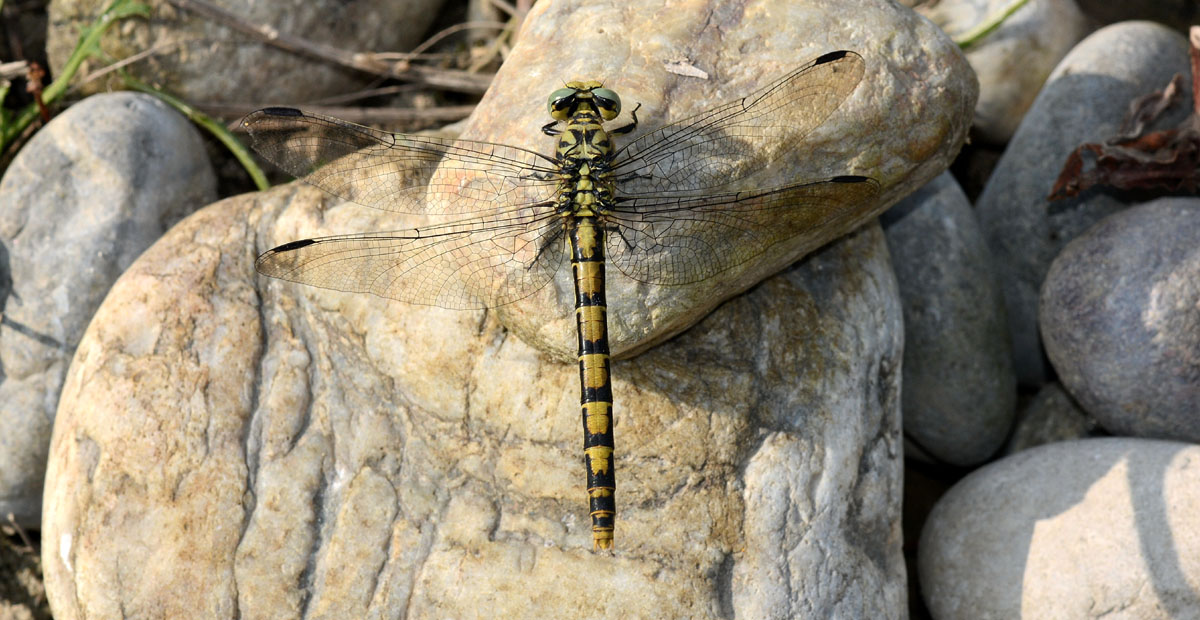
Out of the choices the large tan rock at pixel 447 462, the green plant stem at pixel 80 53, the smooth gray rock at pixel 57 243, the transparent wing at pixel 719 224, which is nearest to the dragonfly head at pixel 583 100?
the transparent wing at pixel 719 224

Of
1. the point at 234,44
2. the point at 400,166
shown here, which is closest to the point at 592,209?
the point at 400,166

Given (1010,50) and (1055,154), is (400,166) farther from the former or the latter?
(1010,50)

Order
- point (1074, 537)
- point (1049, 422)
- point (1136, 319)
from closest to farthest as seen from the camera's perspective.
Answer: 1. point (1074, 537)
2. point (1136, 319)
3. point (1049, 422)

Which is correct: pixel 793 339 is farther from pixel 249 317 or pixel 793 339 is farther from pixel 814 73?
pixel 249 317

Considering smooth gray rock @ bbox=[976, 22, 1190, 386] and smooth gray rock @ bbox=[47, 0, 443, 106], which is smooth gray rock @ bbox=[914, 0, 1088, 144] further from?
smooth gray rock @ bbox=[47, 0, 443, 106]

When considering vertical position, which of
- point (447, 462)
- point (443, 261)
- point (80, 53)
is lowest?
point (447, 462)

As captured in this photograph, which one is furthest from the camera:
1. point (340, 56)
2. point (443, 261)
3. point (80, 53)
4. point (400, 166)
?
point (340, 56)

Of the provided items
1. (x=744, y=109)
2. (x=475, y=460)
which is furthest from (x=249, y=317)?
(x=744, y=109)
